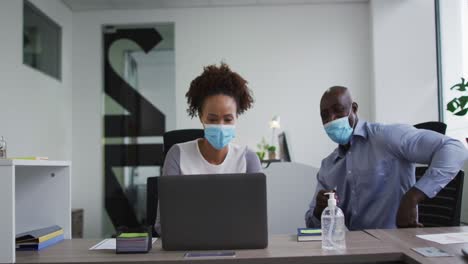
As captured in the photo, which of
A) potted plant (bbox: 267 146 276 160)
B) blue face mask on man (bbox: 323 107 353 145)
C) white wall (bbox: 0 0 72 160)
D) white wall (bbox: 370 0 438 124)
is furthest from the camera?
white wall (bbox: 370 0 438 124)

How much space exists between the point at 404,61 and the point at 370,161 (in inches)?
137

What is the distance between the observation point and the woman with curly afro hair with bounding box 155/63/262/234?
6.26 feet

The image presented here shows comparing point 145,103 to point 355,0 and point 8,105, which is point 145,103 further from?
point 355,0

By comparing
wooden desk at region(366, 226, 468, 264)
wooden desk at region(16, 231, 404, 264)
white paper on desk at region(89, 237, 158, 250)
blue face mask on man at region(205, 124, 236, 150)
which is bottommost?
→ white paper on desk at region(89, 237, 158, 250)

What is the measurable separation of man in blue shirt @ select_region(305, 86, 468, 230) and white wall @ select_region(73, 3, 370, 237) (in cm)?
323

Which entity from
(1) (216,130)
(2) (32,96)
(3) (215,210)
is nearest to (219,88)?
(1) (216,130)

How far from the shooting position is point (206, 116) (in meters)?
1.94

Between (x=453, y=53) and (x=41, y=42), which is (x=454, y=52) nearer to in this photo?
(x=453, y=53)

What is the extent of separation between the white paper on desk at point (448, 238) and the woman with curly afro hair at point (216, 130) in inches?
28.8

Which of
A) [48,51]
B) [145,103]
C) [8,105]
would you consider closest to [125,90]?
[145,103]

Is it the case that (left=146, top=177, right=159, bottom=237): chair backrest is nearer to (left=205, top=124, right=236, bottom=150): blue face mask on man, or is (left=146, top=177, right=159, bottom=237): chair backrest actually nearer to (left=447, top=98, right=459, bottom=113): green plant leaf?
(left=205, top=124, right=236, bottom=150): blue face mask on man

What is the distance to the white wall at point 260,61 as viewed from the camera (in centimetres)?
545

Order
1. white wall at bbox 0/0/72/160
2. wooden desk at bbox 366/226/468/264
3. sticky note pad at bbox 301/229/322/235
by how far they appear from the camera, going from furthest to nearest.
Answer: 1. white wall at bbox 0/0/72/160
2. sticky note pad at bbox 301/229/322/235
3. wooden desk at bbox 366/226/468/264

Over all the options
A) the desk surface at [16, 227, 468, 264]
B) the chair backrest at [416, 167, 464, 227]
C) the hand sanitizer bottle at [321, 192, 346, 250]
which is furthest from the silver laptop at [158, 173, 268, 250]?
the chair backrest at [416, 167, 464, 227]
